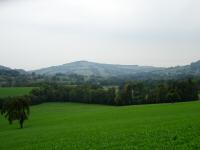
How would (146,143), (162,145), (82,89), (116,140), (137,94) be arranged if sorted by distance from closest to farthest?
(162,145) < (146,143) < (116,140) < (137,94) < (82,89)

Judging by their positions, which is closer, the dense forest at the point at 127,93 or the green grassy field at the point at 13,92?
the dense forest at the point at 127,93

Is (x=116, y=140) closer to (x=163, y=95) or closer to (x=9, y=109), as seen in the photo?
(x=9, y=109)

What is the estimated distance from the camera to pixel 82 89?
129m

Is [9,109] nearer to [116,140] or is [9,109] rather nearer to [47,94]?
[116,140]

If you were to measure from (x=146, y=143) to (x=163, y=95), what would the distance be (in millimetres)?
88334

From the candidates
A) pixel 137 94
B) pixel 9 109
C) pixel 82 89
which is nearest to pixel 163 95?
pixel 137 94

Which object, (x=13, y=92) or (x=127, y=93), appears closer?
(x=127, y=93)

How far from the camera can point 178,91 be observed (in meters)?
108

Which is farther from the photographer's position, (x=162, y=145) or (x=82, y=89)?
(x=82, y=89)

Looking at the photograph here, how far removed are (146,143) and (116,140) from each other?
12.5 ft

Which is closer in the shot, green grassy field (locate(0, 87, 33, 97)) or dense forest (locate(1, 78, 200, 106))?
dense forest (locate(1, 78, 200, 106))

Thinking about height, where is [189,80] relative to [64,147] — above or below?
above

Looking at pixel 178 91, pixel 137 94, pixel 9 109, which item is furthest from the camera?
pixel 137 94

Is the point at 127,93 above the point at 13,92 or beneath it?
beneath
